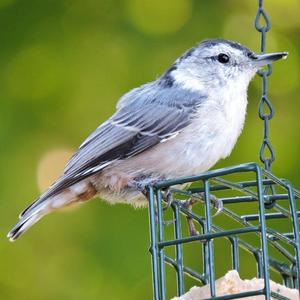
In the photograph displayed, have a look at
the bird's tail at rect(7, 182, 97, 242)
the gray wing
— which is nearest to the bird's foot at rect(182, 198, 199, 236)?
the gray wing

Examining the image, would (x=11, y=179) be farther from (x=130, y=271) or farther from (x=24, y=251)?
(x=130, y=271)

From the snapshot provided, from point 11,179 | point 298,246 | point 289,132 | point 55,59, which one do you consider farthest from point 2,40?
point 298,246

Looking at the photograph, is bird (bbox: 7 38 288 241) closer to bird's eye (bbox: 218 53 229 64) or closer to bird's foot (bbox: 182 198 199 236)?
bird's eye (bbox: 218 53 229 64)

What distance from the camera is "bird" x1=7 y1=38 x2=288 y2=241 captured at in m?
4.36

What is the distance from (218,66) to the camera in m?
4.64

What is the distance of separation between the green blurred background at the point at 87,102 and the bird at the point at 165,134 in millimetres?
539

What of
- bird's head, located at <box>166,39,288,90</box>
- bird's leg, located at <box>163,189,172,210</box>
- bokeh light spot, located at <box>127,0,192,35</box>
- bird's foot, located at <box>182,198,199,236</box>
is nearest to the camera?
bird's leg, located at <box>163,189,172,210</box>

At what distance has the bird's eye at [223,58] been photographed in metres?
4.63

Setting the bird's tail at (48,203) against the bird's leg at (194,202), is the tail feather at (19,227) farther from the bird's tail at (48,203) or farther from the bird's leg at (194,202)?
the bird's leg at (194,202)

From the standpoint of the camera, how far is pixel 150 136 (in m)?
4.48

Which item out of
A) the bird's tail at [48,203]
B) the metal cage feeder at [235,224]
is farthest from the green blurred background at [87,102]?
the bird's tail at [48,203]

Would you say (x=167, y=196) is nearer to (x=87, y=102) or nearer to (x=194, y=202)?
(x=194, y=202)

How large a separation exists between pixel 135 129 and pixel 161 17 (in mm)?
1086

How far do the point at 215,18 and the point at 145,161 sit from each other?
4.23 ft
